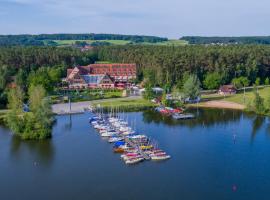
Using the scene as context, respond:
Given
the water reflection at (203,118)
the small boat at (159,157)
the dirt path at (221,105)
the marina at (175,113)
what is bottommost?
the small boat at (159,157)

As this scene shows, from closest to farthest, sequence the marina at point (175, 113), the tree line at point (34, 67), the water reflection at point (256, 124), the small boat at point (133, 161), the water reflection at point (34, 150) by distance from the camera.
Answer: the small boat at point (133, 161), the water reflection at point (34, 150), the water reflection at point (256, 124), the marina at point (175, 113), the tree line at point (34, 67)

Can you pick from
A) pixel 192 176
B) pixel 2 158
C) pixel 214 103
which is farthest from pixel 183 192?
pixel 214 103

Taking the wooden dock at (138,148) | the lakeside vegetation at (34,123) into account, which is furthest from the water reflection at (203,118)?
the lakeside vegetation at (34,123)

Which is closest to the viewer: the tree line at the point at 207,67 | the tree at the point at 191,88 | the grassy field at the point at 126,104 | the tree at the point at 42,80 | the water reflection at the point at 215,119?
the water reflection at the point at 215,119

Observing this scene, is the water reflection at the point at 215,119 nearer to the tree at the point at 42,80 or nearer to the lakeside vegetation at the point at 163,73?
the lakeside vegetation at the point at 163,73

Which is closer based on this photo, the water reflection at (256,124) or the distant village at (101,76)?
the water reflection at (256,124)

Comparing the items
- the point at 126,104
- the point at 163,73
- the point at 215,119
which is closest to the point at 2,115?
the point at 126,104

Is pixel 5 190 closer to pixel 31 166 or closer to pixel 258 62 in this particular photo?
pixel 31 166
